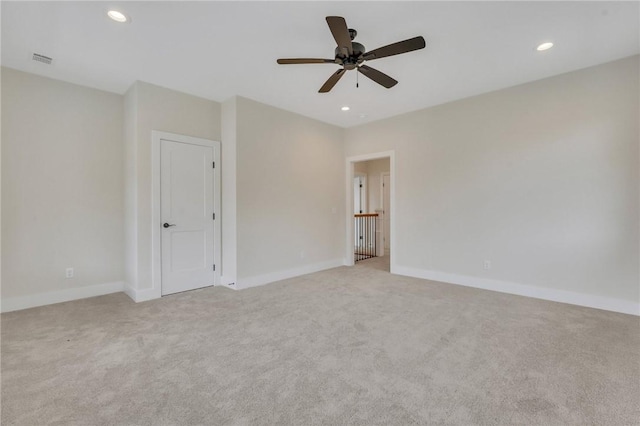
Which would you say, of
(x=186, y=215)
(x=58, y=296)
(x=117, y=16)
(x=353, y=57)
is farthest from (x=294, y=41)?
(x=58, y=296)

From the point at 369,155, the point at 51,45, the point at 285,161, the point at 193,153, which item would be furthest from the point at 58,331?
the point at 369,155

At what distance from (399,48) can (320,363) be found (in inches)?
97.8

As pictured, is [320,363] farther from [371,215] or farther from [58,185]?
[371,215]

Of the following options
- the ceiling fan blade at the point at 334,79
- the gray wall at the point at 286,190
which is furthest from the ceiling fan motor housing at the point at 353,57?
the gray wall at the point at 286,190

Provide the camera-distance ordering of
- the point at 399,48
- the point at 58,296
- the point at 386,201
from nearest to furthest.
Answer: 1. the point at 399,48
2. the point at 58,296
3. the point at 386,201

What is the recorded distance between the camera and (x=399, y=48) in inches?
87.3

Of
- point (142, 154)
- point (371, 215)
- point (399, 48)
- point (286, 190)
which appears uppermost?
point (399, 48)

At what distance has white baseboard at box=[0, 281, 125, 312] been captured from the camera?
3.15m

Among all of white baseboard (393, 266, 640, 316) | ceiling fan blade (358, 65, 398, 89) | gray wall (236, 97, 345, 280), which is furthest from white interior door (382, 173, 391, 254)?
ceiling fan blade (358, 65, 398, 89)

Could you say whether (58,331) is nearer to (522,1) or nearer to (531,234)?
(522,1)

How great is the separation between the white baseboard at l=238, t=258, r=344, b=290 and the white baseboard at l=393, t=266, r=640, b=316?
4.42 feet

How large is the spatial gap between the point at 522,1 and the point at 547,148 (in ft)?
6.51

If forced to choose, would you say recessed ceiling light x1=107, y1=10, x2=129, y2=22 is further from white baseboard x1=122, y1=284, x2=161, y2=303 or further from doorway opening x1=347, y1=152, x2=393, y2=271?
doorway opening x1=347, y1=152, x2=393, y2=271

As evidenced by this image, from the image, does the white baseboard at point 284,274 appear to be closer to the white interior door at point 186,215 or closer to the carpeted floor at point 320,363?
the white interior door at point 186,215
